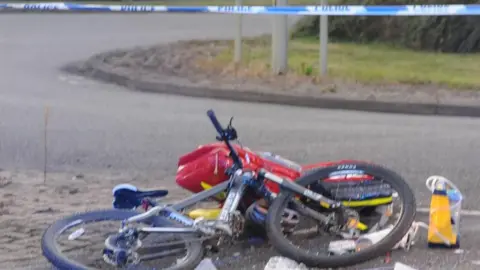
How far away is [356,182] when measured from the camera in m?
5.40

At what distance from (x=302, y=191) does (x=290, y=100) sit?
24.5 ft

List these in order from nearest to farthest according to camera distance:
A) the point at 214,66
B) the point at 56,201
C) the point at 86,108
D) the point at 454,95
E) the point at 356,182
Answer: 1. the point at 356,182
2. the point at 56,201
3. the point at 86,108
4. the point at 454,95
5. the point at 214,66

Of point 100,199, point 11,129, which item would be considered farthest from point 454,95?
point 100,199

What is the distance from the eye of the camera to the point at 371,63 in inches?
664

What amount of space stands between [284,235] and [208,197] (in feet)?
1.67

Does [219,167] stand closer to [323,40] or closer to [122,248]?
[122,248]

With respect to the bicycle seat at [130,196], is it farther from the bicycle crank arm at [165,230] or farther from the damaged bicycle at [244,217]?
the bicycle crank arm at [165,230]

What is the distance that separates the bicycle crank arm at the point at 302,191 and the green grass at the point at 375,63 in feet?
29.7

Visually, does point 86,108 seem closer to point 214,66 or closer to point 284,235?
point 214,66

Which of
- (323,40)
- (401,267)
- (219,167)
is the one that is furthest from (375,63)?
(401,267)

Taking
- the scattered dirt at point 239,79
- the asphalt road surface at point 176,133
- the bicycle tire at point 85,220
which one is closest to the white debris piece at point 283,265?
the bicycle tire at point 85,220

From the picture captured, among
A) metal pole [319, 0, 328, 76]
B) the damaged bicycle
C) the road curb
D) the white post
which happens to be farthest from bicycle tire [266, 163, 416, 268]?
the white post

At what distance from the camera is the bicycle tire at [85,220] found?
15.9ft

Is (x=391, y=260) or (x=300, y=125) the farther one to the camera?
(x=300, y=125)
